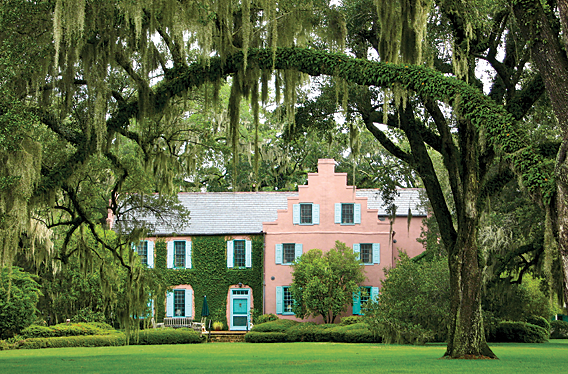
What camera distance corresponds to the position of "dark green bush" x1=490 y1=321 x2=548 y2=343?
23.3m

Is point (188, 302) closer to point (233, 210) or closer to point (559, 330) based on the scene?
point (233, 210)

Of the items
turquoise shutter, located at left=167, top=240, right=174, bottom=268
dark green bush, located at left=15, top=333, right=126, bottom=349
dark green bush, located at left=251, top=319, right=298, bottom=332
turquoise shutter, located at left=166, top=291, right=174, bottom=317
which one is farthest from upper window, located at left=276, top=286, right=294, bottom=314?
dark green bush, located at left=15, top=333, right=126, bottom=349

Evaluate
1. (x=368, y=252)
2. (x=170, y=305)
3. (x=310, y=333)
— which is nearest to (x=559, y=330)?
(x=368, y=252)

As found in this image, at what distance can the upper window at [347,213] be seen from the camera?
3067cm

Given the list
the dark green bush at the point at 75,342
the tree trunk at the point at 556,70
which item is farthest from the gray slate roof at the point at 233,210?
the tree trunk at the point at 556,70

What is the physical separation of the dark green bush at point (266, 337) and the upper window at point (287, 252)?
6.52m

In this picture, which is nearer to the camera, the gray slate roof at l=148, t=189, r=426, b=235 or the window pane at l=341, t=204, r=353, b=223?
the window pane at l=341, t=204, r=353, b=223

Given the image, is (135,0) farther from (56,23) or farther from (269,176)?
(269,176)

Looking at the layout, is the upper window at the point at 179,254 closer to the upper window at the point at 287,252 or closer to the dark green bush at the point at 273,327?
the upper window at the point at 287,252

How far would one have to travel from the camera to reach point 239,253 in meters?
30.8

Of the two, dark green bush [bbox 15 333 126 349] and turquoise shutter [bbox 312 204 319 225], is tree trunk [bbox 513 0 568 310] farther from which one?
turquoise shutter [bbox 312 204 319 225]

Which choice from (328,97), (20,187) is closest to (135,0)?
(20,187)

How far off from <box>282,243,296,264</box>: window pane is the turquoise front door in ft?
8.07

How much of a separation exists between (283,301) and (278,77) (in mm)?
20525
